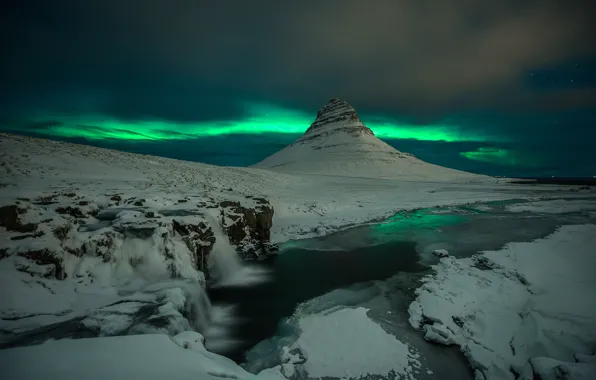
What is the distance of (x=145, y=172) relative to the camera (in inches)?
1059

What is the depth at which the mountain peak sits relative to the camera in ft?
486

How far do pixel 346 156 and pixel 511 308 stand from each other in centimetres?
9611

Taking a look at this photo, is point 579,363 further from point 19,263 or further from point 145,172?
point 145,172

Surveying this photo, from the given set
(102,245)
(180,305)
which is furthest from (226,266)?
(180,305)

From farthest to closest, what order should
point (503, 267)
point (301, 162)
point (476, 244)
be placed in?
1. point (301, 162)
2. point (476, 244)
3. point (503, 267)

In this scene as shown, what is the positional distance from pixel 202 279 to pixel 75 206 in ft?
19.2

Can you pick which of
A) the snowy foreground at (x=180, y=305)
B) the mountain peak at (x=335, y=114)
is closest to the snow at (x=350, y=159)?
the mountain peak at (x=335, y=114)

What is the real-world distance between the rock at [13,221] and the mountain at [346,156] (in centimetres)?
7276

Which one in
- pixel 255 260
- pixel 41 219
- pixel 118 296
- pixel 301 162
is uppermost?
pixel 301 162

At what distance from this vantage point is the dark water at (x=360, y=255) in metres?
9.43

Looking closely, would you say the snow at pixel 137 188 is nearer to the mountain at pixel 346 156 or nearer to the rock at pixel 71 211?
the rock at pixel 71 211

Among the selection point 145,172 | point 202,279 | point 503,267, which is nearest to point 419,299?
point 503,267

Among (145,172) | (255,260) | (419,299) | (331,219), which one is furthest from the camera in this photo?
(145,172)

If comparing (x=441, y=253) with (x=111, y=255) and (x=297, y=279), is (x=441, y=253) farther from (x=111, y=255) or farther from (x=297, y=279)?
(x=111, y=255)
